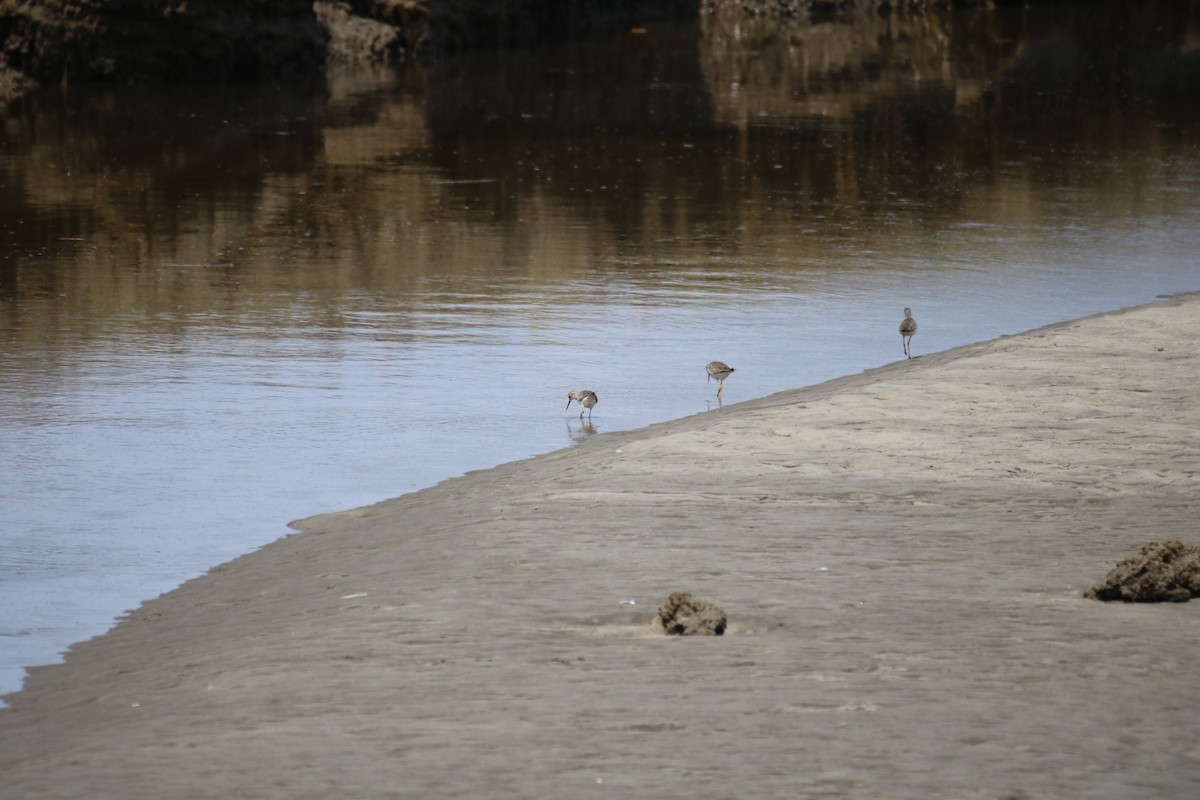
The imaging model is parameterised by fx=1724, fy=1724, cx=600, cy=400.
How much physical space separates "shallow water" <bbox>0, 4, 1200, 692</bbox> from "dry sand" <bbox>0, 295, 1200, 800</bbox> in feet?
3.49

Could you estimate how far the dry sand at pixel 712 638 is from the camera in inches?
201

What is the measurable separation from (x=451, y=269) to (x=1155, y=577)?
1065 centimetres

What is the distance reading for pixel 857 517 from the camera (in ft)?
26.8

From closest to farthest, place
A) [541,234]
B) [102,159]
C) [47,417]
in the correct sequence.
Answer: [47,417]
[541,234]
[102,159]

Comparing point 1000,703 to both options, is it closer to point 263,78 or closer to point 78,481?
point 78,481

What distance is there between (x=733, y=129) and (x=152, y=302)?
14.2m

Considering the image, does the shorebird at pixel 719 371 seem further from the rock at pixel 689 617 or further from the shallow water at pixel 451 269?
the rock at pixel 689 617

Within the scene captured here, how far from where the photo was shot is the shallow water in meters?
10.2

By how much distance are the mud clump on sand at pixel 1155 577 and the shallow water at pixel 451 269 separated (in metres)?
4.39

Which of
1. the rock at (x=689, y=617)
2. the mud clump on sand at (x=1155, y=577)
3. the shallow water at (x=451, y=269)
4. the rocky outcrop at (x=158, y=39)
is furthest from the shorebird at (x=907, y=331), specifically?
the rocky outcrop at (x=158, y=39)

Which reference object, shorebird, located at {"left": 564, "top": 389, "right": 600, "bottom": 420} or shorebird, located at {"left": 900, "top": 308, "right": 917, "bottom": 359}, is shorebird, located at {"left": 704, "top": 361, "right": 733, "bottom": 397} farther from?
shorebird, located at {"left": 900, "top": 308, "right": 917, "bottom": 359}

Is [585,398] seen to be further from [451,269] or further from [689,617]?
[451,269]

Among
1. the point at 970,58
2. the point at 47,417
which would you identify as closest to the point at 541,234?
the point at 47,417

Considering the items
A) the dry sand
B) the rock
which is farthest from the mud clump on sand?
the rock
